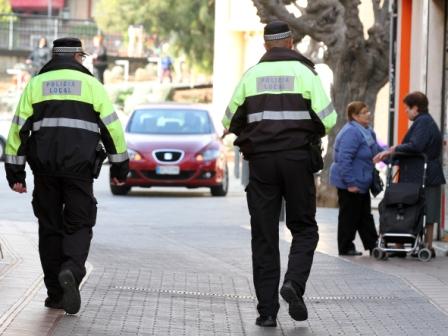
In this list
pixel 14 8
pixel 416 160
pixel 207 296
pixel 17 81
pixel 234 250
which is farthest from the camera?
pixel 14 8

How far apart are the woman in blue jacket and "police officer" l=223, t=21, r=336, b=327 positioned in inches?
198

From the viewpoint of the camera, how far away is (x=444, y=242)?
15.9 metres

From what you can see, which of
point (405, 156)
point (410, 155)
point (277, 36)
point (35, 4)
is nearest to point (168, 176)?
point (405, 156)

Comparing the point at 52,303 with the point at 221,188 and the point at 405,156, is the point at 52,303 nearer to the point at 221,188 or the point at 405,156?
the point at 405,156

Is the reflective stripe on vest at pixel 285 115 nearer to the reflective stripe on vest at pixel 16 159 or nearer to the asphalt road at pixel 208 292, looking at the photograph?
the asphalt road at pixel 208 292

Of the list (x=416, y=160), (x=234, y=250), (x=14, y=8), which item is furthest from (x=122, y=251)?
(x=14, y=8)

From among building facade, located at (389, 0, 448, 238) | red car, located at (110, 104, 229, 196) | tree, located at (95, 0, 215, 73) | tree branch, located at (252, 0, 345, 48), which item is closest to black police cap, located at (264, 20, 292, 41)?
building facade, located at (389, 0, 448, 238)

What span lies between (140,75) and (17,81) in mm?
6337

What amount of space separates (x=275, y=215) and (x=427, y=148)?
5.01 meters

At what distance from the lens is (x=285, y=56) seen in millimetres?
9805

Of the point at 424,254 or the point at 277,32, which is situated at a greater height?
the point at 277,32

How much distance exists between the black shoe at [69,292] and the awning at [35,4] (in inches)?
3719

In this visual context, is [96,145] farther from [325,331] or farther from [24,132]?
[325,331]

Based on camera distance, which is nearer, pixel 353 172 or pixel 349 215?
pixel 353 172
